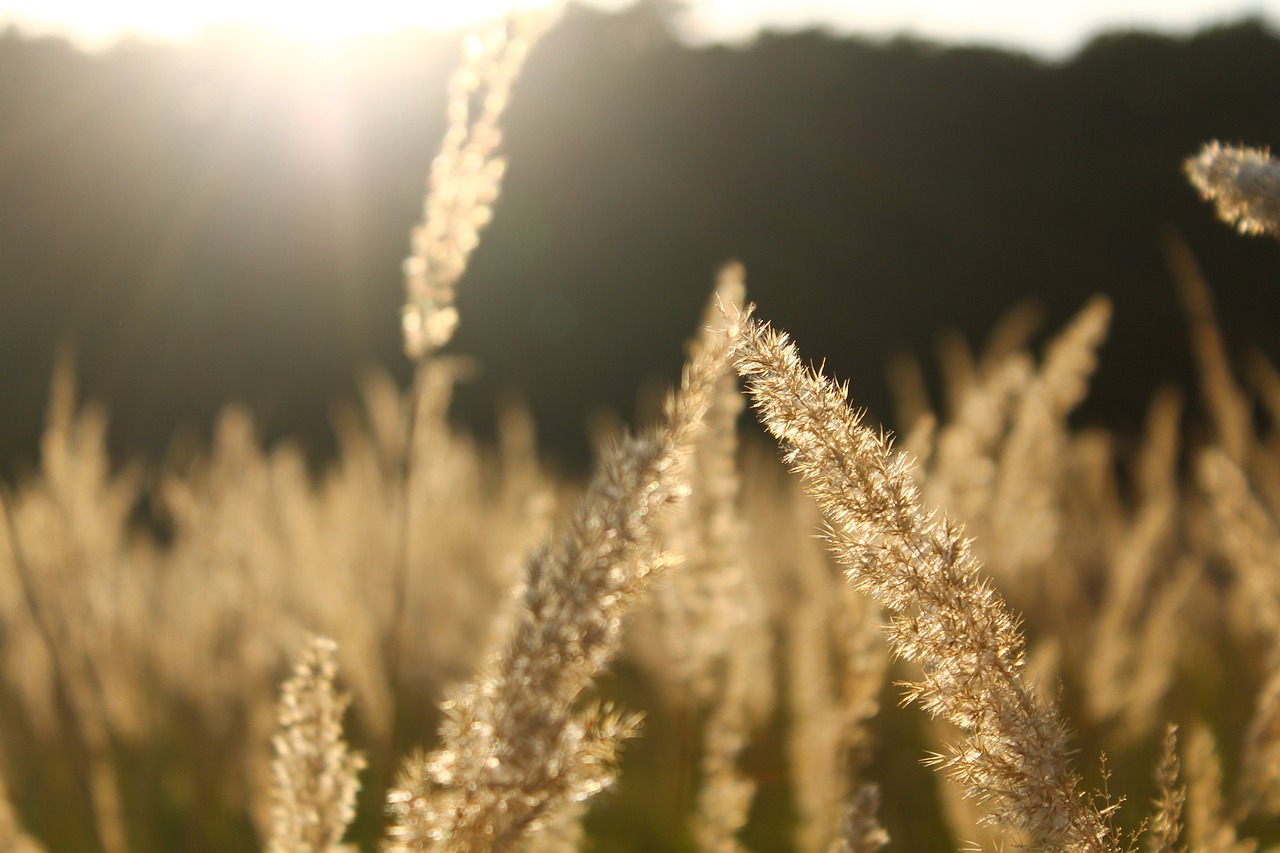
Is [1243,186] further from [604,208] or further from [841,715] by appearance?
[604,208]

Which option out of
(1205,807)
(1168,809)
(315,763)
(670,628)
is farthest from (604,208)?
(1168,809)

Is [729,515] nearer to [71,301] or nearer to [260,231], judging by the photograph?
[71,301]

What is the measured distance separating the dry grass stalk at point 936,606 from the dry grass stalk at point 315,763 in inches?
14.1

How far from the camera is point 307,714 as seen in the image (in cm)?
66

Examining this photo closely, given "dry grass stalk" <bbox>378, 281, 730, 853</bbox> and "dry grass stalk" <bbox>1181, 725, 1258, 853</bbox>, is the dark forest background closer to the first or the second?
"dry grass stalk" <bbox>1181, 725, 1258, 853</bbox>

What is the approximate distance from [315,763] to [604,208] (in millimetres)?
13330

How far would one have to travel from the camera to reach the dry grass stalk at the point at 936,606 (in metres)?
0.51

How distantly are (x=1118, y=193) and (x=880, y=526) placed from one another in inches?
421

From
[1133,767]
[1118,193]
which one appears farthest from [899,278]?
[1133,767]

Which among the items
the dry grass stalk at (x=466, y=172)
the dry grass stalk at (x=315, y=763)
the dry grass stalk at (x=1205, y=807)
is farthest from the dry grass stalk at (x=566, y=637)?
the dry grass stalk at (x=1205, y=807)

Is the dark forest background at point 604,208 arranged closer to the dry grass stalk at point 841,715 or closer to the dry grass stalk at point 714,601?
the dry grass stalk at point 841,715

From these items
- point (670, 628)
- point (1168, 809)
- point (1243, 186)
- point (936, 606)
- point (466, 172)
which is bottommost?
point (1168, 809)

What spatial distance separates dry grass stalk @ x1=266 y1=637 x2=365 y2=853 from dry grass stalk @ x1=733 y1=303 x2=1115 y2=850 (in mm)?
358

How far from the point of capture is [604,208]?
13.6 metres
